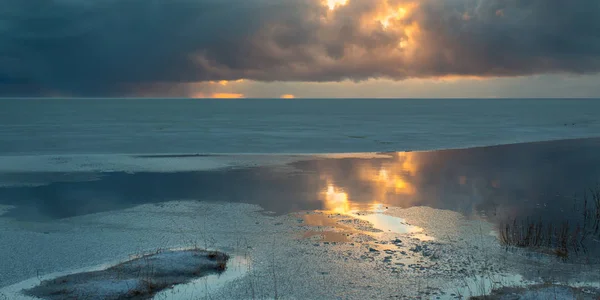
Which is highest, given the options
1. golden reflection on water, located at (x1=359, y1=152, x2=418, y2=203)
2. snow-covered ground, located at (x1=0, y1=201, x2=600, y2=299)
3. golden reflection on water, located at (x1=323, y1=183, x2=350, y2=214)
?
golden reflection on water, located at (x1=359, y1=152, x2=418, y2=203)

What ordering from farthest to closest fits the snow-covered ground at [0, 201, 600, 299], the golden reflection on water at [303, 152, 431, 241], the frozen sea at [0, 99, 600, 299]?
the golden reflection on water at [303, 152, 431, 241] < the frozen sea at [0, 99, 600, 299] < the snow-covered ground at [0, 201, 600, 299]

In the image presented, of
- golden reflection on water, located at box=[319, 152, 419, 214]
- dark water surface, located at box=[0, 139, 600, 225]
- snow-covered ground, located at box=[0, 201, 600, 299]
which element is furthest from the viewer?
golden reflection on water, located at box=[319, 152, 419, 214]

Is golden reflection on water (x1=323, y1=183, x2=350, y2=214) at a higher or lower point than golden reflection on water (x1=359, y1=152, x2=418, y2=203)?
lower

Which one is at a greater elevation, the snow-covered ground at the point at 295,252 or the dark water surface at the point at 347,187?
the dark water surface at the point at 347,187

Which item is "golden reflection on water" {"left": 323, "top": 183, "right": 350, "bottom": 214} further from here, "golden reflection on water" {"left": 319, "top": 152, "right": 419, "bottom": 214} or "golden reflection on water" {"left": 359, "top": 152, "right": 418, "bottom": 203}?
"golden reflection on water" {"left": 359, "top": 152, "right": 418, "bottom": 203}

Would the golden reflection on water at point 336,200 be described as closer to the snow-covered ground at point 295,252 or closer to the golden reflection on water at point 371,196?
the golden reflection on water at point 371,196

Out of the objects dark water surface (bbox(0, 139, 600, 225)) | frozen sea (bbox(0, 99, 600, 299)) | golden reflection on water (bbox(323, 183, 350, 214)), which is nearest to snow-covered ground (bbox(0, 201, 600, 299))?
frozen sea (bbox(0, 99, 600, 299))

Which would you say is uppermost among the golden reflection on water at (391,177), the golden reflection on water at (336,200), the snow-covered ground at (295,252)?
the golden reflection on water at (391,177)

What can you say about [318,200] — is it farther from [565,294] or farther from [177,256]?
[565,294]

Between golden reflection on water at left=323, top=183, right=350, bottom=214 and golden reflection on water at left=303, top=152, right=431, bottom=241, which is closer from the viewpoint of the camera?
golden reflection on water at left=303, top=152, right=431, bottom=241

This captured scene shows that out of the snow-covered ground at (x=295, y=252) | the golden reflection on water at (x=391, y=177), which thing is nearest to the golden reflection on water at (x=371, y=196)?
the golden reflection on water at (x=391, y=177)

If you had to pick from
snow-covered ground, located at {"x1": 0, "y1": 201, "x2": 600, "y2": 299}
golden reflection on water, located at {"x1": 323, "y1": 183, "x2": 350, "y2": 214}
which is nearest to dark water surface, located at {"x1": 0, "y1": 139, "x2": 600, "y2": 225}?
golden reflection on water, located at {"x1": 323, "y1": 183, "x2": 350, "y2": 214}

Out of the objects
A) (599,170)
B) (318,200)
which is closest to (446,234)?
(318,200)

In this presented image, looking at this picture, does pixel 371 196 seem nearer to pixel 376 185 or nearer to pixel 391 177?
pixel 376 185
